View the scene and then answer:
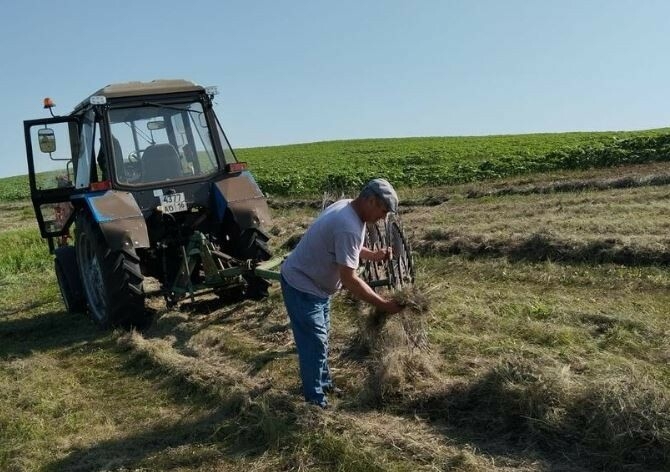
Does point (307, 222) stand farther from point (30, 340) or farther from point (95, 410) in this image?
point (95, 410)

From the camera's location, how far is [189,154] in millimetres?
7609

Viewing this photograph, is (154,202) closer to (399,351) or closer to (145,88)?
(145,88)

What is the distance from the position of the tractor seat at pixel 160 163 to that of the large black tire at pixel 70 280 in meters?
1.64

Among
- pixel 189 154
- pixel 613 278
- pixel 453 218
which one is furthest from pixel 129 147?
pixel 453 218

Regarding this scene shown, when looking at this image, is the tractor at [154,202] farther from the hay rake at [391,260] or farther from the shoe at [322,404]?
the shoe at [322,404]

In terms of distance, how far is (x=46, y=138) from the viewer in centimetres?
739

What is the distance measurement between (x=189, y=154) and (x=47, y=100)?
1764mm

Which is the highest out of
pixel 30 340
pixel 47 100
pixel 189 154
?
pixel 47 100

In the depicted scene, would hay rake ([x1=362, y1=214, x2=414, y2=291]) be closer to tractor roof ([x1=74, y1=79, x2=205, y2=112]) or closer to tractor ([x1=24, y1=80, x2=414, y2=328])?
tractor ([x1=24, y1=80, x2=414, y2=328])

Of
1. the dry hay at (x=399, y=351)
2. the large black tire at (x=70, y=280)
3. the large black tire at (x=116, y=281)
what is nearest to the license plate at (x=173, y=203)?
A: the large black tire at (x=116, y=281)

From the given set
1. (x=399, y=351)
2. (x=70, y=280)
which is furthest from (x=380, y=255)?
(x=70, y=280)

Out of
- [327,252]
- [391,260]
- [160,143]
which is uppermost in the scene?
[160,143]

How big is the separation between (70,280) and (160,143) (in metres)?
1.98

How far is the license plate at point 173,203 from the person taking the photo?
711cm
